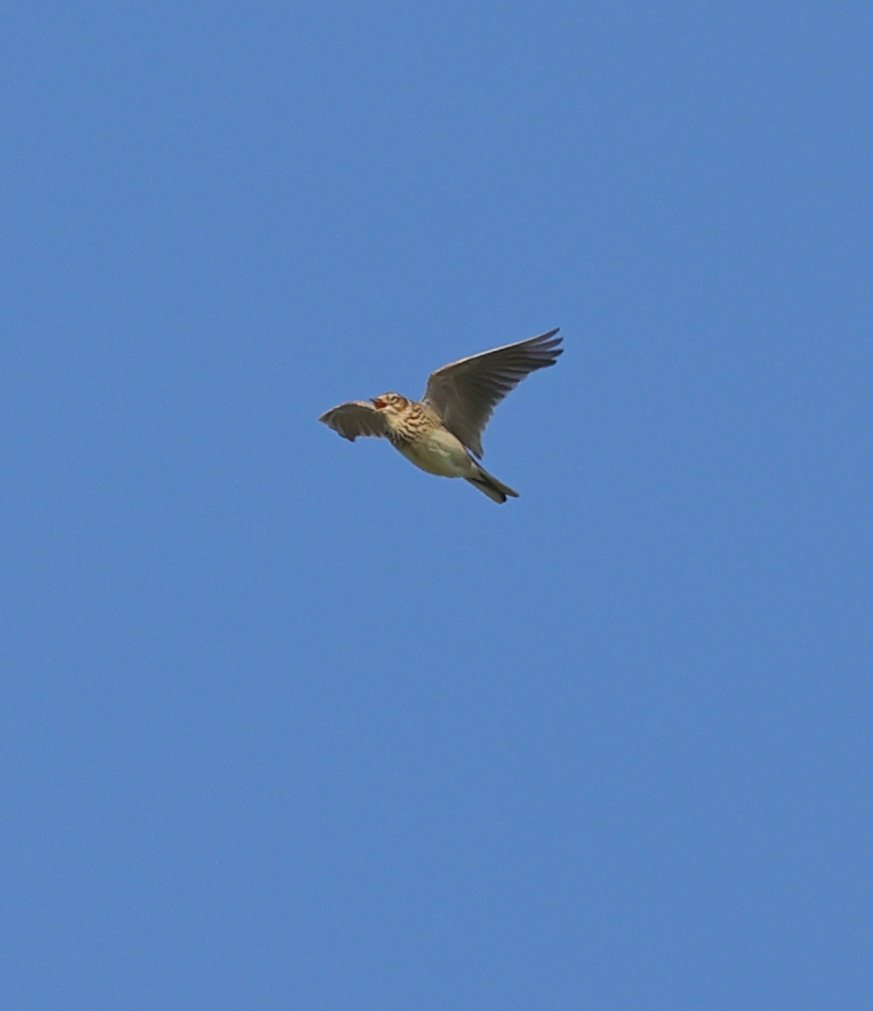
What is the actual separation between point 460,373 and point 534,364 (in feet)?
2.52

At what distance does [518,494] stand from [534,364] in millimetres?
1301

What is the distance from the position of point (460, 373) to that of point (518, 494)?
1.27 metres

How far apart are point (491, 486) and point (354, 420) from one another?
1803 mm

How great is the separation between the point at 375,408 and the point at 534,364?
65.8 inches

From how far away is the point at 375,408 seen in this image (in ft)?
62.1

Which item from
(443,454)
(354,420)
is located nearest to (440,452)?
(443,454)

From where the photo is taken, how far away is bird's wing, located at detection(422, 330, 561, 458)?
18125 mm

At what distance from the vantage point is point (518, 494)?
18766mm

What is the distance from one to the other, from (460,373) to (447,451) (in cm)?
74

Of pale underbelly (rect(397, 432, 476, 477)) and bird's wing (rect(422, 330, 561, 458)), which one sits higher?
bird's wing (rect(422, 330, 561, 458))

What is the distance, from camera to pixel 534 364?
59.9ft

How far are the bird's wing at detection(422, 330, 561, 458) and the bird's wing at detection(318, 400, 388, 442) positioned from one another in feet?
2.01

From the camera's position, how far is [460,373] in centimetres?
1862

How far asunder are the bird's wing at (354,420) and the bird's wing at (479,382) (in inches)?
24.1
